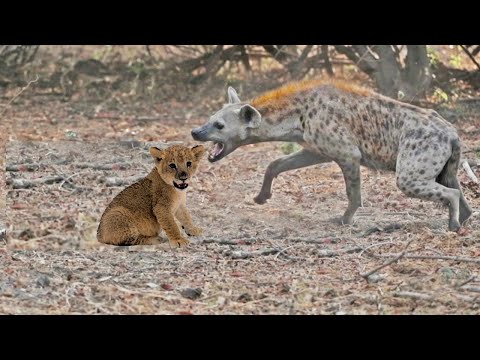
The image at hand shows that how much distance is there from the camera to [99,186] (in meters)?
10.5

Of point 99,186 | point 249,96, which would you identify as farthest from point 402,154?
point 249,96

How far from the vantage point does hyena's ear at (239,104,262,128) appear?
9672mm

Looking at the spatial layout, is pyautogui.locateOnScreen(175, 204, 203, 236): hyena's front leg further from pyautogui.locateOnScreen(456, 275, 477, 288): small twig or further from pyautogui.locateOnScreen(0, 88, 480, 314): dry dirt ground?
pyautogui.locateOnScreen(456, 275, 477, 288): small twig

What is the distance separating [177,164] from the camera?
8.70 metres

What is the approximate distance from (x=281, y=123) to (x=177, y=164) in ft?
4.60

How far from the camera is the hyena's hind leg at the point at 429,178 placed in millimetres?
9375

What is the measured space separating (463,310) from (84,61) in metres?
7.97

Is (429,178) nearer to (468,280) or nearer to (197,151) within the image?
(468,280)

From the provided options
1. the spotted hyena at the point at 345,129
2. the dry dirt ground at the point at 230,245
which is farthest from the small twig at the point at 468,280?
the spotted hyena at the point at 345,129

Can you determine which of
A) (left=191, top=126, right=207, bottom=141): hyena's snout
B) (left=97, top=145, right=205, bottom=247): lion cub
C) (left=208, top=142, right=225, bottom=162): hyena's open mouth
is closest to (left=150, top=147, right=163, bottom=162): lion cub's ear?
(left=97, top=145, right=205, bottom=247): lion cub

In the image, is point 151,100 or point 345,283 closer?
point 345,283

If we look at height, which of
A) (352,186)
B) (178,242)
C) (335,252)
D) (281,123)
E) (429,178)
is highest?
(281,123)

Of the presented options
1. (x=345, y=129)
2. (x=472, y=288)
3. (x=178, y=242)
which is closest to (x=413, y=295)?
(x=472, y=288)

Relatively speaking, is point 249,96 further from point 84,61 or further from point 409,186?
point 409,186
